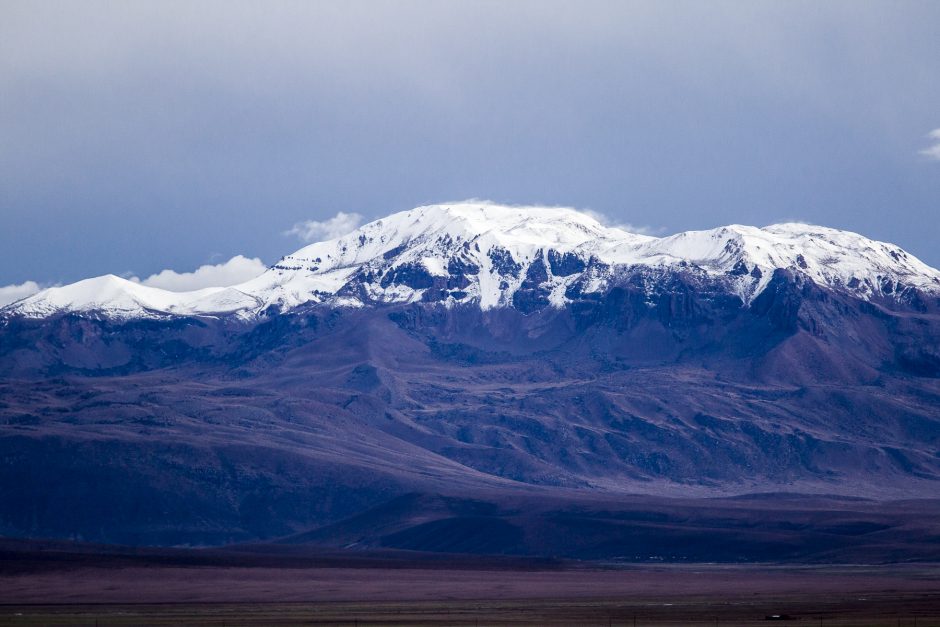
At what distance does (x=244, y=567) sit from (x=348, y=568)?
12.1 m

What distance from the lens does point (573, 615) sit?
109562 millimetres

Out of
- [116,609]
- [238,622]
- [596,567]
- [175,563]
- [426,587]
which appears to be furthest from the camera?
[596,567]

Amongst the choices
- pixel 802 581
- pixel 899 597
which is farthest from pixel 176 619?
pixel 802 581

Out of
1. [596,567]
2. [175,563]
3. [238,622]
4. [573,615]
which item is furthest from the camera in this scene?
[596,567]

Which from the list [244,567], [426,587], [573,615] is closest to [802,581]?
[426,587]

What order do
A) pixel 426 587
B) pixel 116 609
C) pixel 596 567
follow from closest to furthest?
pixel 116 609
pixel 426 587
pixel 596 567

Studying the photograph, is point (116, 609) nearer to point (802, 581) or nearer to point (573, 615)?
point (573, 615)

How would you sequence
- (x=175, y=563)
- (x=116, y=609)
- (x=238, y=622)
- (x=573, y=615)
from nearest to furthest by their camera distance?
(x=238, y=622), (x=573, y=615), (x=116, y=609), (x=175, y=563)

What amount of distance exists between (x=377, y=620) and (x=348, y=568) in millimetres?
71021

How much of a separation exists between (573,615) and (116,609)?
118 feet

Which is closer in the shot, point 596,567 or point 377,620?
point 377,620

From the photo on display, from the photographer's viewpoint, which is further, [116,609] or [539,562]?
[539,562]

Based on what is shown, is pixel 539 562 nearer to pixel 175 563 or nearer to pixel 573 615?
pixel 175 563

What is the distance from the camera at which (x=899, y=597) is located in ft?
409
